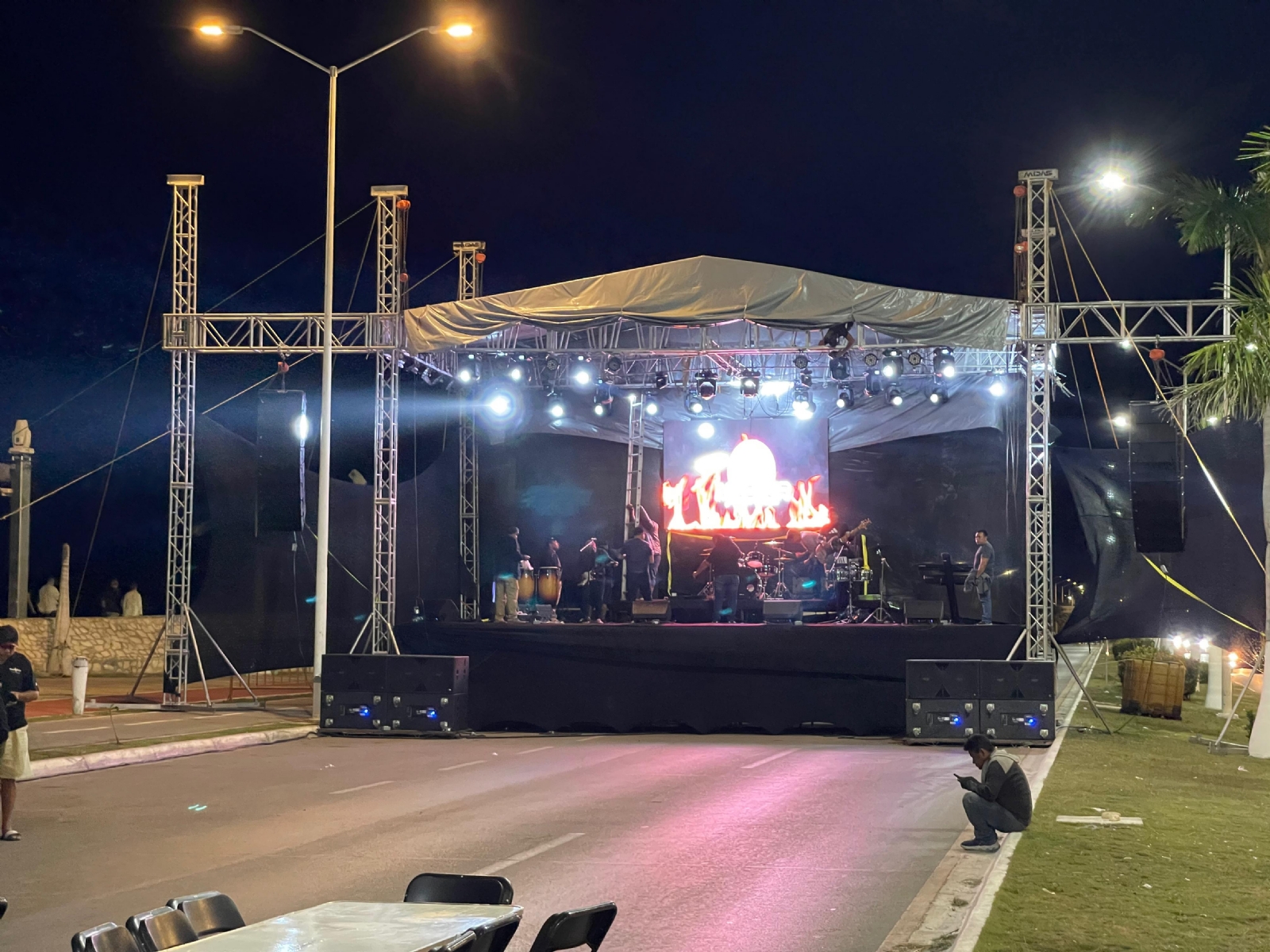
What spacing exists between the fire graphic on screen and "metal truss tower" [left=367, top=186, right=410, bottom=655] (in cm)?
768

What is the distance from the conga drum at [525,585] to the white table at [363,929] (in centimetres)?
2237

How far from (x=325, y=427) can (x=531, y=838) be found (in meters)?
12.6

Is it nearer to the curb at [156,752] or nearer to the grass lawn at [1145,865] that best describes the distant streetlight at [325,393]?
the curb at [156,752]

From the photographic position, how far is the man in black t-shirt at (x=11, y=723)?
1088 centimetres

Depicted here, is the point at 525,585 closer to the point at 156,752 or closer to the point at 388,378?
the point at 388,378

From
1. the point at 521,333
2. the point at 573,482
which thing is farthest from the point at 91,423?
the point at 521,333

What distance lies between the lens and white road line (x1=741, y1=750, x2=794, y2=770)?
→ 54.5 ft

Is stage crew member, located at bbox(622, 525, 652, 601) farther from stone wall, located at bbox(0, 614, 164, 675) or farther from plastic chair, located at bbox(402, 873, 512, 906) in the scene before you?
plastic chair, located at bbox(402, 873, 512, 906)

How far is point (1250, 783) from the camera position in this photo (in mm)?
14719

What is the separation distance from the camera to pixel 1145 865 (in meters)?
9.43

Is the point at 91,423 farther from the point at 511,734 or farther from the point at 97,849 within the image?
the point at 97,849

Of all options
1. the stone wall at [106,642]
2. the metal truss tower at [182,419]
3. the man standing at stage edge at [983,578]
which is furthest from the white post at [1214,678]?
the stone wall at [106,642]

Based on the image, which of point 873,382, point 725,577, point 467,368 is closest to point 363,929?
point 725,577

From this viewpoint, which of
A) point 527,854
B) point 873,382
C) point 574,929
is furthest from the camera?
point 873,382
